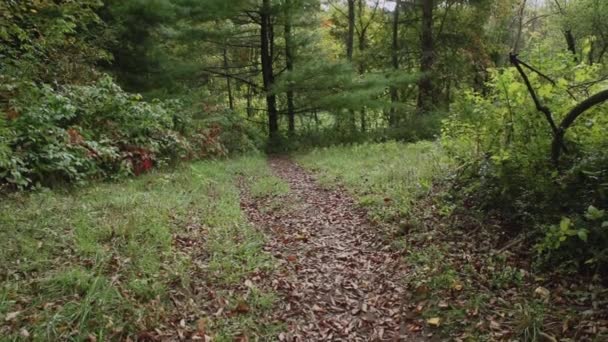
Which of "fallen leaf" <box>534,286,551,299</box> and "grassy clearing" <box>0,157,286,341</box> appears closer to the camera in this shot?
"grassy clearing" <box>0,157,286,341</box>

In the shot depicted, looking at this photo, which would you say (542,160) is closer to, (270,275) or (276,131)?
(270,275)

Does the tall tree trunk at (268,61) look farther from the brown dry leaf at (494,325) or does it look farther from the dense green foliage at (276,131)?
the brown dry leaf at (494,325)

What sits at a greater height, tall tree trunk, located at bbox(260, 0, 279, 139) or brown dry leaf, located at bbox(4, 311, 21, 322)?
tall tree trunk, located at bbox(260, 0, 279, 139)

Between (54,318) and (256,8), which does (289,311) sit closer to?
(54,318)

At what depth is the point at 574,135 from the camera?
4.29 metres

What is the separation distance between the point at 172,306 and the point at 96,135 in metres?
5.54

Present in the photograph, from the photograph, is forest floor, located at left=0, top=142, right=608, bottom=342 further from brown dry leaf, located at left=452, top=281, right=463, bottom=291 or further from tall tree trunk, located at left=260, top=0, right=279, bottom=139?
tall tree trunk, located at left=260, top=0, right=279, bottom=139

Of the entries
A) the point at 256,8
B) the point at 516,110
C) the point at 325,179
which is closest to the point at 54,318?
the point at 516,110

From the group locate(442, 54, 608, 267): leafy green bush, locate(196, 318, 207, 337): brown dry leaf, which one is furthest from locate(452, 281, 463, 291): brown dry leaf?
locate(196, 318, 207, 337): brown dry leaf

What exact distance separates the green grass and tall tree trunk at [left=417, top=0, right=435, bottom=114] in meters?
5.67

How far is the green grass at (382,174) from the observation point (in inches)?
243

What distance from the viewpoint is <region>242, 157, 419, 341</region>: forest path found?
359 centimetres

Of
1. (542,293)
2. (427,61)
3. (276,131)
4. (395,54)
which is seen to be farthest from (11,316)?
(395,54)

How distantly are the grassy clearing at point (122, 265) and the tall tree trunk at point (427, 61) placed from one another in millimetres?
13220
